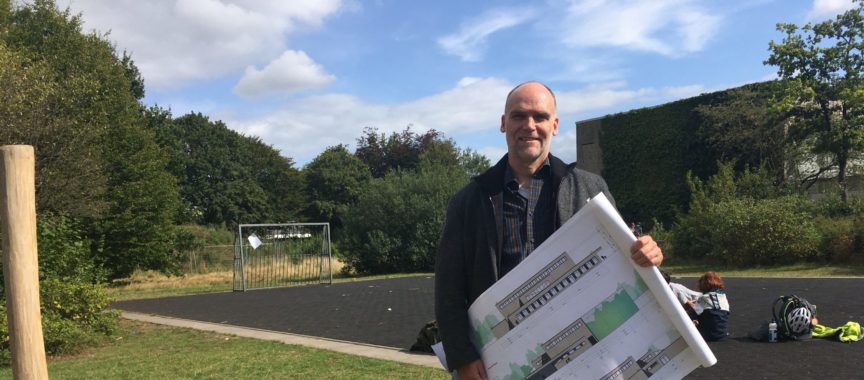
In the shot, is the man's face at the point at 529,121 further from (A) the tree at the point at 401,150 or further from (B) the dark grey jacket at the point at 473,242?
(A) the tree at the point at 401,150

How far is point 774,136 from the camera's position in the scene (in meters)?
30.2

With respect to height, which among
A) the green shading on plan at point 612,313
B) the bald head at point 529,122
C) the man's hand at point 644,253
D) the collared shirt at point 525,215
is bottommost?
the green shading on plan at point 612,313

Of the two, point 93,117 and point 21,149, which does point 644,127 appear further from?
point 21,149

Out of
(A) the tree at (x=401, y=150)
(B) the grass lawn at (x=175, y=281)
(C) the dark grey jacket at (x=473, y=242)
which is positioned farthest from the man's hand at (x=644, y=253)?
(A) the tree at (x=401, y=150)

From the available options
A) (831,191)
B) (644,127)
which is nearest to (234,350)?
(831,191)

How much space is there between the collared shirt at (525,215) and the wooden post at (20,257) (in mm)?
2905

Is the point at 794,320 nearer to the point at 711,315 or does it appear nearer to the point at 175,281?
the point at 711,315

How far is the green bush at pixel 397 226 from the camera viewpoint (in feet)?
104

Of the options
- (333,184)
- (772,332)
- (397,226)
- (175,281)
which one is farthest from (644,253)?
(333,184)

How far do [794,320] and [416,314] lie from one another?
6.83 m

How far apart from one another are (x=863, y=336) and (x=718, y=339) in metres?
1.85

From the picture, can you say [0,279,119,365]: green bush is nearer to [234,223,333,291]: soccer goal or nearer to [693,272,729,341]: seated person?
[693,272,729,341]: seated person

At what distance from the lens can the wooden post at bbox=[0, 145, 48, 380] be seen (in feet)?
12.2

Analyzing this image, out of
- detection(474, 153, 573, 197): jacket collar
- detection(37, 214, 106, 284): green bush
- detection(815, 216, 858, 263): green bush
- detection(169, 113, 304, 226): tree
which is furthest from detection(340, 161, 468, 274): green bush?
detection(474, 153, 573, 197): jacket collar
